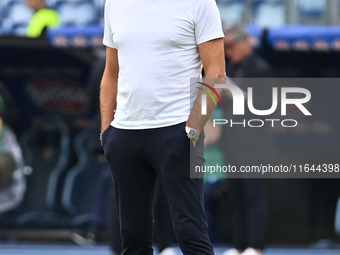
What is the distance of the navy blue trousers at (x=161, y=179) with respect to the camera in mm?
4172

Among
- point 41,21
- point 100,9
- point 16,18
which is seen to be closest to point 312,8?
point 100,9

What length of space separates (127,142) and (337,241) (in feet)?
17.2

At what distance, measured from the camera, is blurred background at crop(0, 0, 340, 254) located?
355 inches

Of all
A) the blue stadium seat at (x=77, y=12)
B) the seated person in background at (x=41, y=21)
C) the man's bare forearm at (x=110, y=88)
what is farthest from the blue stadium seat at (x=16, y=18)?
the man's bare forearm at (x=110, y=88)

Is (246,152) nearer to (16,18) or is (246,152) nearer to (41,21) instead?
(41,21)

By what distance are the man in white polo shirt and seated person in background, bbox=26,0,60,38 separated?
5160mm

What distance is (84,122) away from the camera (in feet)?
33.3

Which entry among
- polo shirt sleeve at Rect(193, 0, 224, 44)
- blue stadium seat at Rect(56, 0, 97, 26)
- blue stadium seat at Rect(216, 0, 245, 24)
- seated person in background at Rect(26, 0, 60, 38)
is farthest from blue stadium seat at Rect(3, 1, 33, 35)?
polo shirt sleeve at Rect(193, 0, 224, 44)

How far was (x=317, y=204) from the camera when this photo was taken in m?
9.17

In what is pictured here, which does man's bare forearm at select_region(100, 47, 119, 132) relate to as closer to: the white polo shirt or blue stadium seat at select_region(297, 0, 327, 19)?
the white polo shirt

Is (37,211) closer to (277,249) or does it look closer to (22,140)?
(22,140)

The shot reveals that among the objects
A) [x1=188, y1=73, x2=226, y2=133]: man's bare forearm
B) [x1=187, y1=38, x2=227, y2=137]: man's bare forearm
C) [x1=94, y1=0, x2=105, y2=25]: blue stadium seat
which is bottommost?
[x1=94, y1=0, x2=105, y2=25]: blue stadium seat

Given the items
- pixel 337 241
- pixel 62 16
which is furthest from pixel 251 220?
pixel 62 16

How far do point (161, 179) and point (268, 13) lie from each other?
22.8 feet
